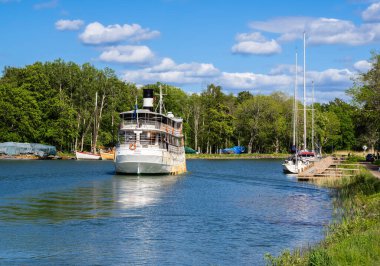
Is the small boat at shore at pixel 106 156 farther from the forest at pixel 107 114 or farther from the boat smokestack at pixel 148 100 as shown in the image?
the boat smokestack at pixel 148 100

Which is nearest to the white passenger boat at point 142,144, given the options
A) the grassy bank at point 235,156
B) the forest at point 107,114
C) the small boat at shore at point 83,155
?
the forest at point 107,114

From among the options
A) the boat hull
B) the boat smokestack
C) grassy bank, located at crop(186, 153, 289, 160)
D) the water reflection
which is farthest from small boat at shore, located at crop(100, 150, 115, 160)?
the water reflection

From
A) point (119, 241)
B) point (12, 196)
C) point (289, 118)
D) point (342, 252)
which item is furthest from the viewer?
point (289, 118)

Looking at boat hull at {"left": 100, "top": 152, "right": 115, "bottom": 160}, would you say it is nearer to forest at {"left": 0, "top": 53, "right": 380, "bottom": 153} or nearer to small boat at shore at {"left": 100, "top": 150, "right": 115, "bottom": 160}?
small boat at shore at {"left": 100, "top": 150, "right": 115, "bottom": 160}

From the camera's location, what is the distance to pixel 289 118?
158 m

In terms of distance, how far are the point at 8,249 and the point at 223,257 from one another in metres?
8.42

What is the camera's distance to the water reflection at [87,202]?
113ft

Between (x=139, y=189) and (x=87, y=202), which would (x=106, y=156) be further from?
(x=87, y=202)

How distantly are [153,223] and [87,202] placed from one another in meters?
11.0

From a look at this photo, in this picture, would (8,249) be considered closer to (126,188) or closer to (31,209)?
(31,209)

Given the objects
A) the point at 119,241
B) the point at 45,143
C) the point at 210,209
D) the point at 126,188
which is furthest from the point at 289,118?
the point at 119,241

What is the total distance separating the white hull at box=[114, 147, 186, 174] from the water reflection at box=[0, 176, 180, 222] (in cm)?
592

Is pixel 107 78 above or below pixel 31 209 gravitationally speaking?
above

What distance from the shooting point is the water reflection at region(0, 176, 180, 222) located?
3441 cm
